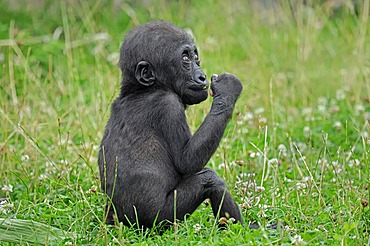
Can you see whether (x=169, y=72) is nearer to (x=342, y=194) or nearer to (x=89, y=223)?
(x=89, y=223)

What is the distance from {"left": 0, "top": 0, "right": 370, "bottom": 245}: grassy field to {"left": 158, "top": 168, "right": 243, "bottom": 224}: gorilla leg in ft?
0.41

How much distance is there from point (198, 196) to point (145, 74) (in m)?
0.91

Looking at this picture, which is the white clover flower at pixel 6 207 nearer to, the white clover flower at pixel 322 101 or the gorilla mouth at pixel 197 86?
the gorilla mouth at pixel 197 86

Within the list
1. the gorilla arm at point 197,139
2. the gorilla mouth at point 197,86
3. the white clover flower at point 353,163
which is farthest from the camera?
the white clover flower at point 353,163

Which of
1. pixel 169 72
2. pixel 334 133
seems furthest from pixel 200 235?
pixel 334 133

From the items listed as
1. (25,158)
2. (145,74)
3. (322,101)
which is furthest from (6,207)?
(322,101)

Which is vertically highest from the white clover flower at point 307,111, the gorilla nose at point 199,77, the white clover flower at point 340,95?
the gorilla nose at point 199,77

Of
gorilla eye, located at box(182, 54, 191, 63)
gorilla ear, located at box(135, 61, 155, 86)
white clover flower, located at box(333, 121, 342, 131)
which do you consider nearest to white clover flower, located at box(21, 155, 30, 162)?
gorilla ear, located at box(135, 61, 155, 86)

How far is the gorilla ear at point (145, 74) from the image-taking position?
488 centimetres

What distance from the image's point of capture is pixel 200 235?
4.46 meters

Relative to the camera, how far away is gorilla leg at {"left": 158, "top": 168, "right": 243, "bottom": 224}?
4.67 meters

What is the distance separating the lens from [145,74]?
16.1ft

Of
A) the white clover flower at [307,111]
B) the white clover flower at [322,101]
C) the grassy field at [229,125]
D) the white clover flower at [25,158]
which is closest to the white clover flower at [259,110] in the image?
the grassy field at [229,125]

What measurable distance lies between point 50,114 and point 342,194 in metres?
3.30
